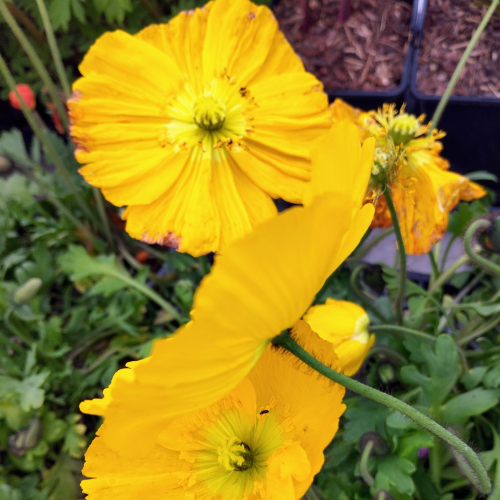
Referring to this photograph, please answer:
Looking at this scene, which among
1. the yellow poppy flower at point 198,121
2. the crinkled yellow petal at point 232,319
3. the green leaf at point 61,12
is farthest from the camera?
the green leaf at point 61,12

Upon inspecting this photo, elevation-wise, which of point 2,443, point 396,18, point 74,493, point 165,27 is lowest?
point 74,493

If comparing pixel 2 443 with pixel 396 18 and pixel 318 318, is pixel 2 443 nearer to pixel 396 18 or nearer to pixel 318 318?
pixel 318 318

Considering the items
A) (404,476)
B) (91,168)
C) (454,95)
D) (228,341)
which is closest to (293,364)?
(228,341)

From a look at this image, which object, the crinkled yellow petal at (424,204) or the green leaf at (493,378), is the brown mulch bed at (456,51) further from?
the green leaf at (493,378)

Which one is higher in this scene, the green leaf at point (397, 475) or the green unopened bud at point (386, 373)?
the green leaf at point (397, 475)

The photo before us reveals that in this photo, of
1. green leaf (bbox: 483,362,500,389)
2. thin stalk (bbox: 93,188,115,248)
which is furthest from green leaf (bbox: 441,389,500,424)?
thin stalk (bbox: 93,188,115,248)

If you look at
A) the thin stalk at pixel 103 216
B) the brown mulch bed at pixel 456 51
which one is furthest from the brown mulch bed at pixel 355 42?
the thin stalk at pixel 103 216

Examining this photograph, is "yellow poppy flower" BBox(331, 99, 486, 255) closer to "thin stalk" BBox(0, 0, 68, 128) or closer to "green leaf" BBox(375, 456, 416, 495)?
"green leaf" BBox(375, 456, 416, 495)

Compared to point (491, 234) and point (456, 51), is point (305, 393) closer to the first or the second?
point (491, 234)
